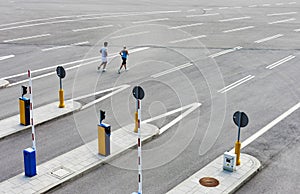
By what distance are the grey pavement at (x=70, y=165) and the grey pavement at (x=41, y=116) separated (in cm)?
269

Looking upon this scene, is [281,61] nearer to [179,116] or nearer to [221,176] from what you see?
[179,116]

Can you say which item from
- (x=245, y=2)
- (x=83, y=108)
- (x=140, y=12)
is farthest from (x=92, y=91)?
(x=245, y=2)

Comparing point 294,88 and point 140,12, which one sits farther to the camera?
point 140,12

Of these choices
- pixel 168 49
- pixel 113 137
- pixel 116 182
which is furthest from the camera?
pixel 168 49

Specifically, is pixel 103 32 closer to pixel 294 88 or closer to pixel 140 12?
pixel 140 12

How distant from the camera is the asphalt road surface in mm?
14039

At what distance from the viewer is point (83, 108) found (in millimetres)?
18625

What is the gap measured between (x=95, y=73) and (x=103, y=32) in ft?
38.7

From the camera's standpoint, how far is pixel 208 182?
42.0ft

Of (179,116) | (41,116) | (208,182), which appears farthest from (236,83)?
(208,182)

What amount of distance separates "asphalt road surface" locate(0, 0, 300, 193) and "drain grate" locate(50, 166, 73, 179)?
1.39ft

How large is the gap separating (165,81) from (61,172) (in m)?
10.3

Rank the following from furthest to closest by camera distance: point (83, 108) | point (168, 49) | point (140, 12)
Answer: point (140, 12) → point (168, 49) → point (83, 108)

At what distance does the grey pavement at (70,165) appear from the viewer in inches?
491
